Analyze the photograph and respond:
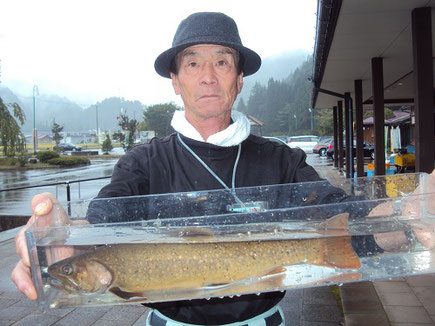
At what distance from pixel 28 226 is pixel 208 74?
1.15 m

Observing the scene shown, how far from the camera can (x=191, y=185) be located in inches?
77.5

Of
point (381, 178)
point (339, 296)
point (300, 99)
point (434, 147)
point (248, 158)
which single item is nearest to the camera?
point (248, 158)

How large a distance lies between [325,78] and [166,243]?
1272cm

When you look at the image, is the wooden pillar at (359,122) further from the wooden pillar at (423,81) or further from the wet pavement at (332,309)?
the wet pavement at (332,309)

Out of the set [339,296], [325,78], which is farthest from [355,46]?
[339,296]

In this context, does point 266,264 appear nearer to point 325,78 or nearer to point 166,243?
point 166,243

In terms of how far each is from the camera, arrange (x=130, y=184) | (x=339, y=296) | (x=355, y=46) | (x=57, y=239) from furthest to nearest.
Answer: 1. (x=355, y=46)
2. (x=339, y=296)
3. (x=130, y=184)
4. (x=57, y=239)

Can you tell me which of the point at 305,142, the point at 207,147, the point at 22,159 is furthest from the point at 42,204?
the point at 305,142

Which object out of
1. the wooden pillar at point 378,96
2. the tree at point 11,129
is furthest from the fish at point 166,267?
the tree at point 11,129

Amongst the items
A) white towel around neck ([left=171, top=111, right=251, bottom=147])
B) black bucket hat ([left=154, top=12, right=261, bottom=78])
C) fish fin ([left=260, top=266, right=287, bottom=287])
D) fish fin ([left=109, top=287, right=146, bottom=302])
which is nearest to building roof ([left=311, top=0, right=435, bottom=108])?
black bucket hat ([left=154, top=12, right=261, bottom=78])

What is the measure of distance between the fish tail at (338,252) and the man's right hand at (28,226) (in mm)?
1074

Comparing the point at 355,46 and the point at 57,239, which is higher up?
the point at 355,46

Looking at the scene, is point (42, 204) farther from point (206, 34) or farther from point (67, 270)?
point (206, 34)

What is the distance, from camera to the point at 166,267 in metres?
1.33
